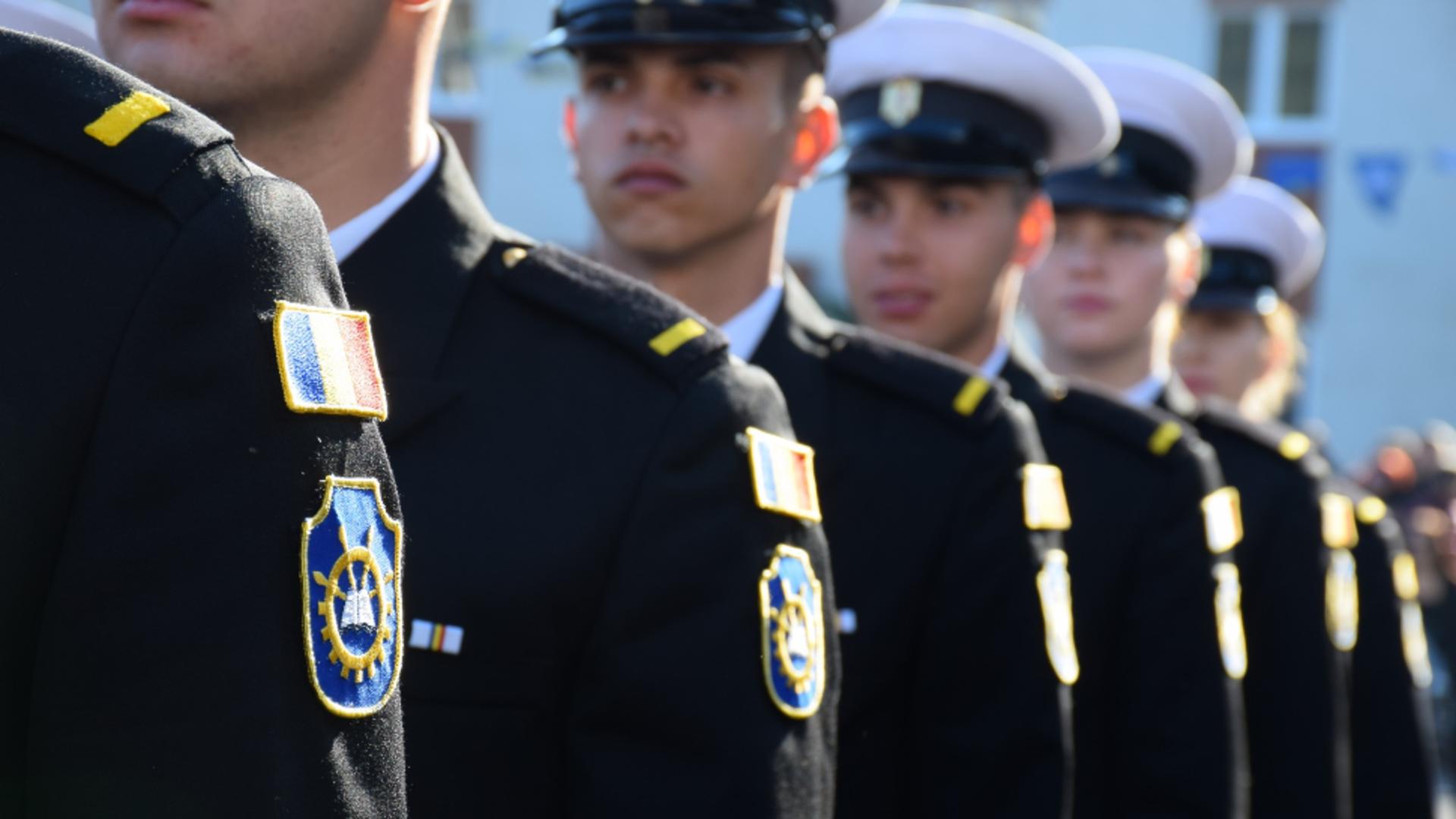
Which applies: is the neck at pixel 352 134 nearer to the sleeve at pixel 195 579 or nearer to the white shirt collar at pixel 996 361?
the sleeve at pixel 195 579

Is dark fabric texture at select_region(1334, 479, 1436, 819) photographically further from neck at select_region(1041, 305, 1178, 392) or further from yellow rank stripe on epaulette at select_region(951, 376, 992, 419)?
yellow rank stripe on epaulette at select_region(951, 376, 992, 419)

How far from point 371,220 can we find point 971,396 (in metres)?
1.24

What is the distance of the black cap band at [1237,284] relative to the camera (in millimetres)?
6535

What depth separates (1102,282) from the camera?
4.84m

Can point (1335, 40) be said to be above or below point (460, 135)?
above

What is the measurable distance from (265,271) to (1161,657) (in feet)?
8.93

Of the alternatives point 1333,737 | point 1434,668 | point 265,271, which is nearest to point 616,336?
point 265,271

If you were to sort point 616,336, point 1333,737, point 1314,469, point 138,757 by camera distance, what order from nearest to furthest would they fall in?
point 138,757 < point 616,336 < point 1333,737 < point 1314,469

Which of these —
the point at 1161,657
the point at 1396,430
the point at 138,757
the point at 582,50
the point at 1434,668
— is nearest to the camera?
the point at 138,757

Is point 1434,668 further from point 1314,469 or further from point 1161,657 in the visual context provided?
point 1161,657

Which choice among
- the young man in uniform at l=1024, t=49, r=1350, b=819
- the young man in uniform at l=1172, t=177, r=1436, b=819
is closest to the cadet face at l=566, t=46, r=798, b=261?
the young man in uniform at l=1024, t=49, r=1350, b=819

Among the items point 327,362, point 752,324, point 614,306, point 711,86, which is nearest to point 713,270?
point 752,324

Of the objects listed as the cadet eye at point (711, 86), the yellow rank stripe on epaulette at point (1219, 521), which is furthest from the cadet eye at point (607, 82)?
the yellow rank stripe on epaulette at point (1219, 521)

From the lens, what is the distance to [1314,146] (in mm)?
19047
